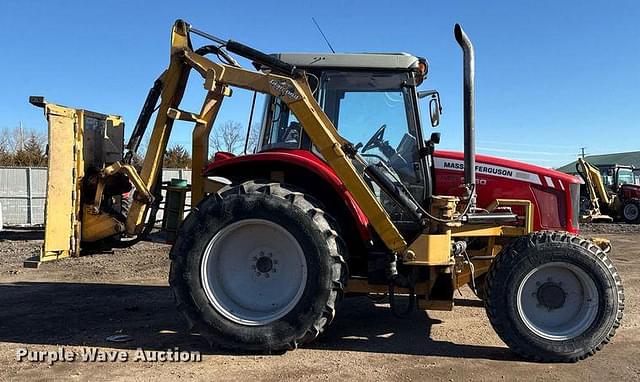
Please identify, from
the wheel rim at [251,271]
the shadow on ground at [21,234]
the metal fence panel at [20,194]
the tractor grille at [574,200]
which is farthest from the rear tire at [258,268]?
the metal fence panel at [20,194]

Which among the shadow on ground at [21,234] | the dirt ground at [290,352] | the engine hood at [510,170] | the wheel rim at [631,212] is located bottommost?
the dirt ground at [290,352]

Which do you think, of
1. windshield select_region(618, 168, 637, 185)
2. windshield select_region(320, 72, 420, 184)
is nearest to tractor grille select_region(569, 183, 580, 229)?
windshield select_region(320, 72, 420, 184)

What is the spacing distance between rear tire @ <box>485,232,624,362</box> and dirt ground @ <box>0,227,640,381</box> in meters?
0.16

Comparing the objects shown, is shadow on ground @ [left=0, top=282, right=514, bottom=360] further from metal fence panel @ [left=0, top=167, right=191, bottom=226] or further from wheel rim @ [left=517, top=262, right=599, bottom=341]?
metal fence panel @ [left=0, top=167, right=191, bottom=226]

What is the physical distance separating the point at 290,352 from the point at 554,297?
88.0 inches

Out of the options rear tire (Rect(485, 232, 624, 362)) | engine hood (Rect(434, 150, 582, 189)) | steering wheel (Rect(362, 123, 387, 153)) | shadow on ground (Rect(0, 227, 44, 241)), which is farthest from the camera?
shadow on ground (Rect(0, 227, 44, 241))

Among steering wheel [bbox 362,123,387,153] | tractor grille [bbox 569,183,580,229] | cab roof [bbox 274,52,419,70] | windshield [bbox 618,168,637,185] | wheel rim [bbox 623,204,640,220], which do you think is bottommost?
wheel rim [bbox 623,204,640,220]

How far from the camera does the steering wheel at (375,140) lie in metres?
5.20

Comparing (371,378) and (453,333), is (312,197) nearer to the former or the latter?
(371,378)

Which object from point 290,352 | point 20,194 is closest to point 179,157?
point 20,194

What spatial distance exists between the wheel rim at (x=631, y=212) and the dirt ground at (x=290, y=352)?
48.8 ft

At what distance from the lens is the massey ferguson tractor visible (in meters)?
4.60

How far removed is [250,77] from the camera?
4.99 meters

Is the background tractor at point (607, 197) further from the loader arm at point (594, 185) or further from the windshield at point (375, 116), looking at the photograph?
the windshield at point (375, 116)
